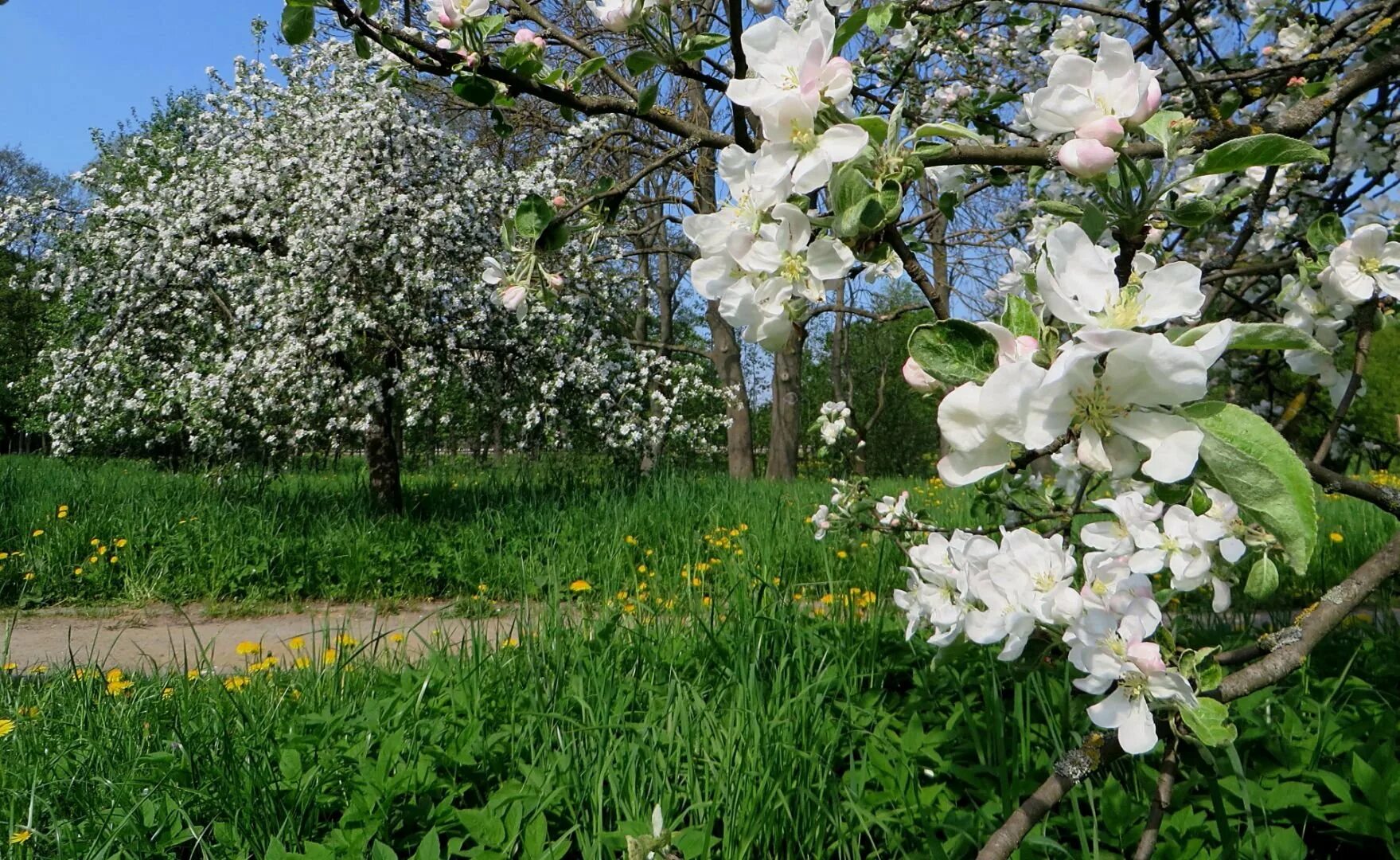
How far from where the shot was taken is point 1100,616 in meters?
0.91

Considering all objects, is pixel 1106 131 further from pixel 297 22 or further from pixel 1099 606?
pixel 297 22

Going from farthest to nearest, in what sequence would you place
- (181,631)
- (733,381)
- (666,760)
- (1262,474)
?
1. (733,381)
2. (181,631)
3. (666,760)
4. (1262,474)

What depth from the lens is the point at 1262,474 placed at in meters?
0.55

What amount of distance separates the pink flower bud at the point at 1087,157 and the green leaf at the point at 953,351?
0.54 feet

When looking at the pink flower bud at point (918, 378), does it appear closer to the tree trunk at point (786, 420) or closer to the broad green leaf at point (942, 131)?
the broad green leaf at point (942, 131)

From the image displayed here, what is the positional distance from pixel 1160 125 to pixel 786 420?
905 cm

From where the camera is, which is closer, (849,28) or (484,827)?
(849,28)

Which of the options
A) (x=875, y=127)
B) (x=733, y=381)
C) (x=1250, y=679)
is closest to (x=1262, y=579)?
(x=1250, y=679)

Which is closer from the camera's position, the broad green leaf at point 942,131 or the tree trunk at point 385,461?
the broad green leaf at point 942,131

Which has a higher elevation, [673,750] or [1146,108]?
[1146,108]

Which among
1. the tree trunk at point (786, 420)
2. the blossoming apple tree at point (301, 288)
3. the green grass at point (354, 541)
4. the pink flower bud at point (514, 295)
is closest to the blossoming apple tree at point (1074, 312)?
the pink flower bud at point (514, 295)

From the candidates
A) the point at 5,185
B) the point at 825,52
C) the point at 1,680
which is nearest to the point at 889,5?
the point at 825,52

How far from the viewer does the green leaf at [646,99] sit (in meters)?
1.19

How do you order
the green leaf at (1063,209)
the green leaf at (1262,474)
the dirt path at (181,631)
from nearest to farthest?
the green leaf at (1262,474) → the green leaf at (1063,209) → the dirt path at (181,631)
